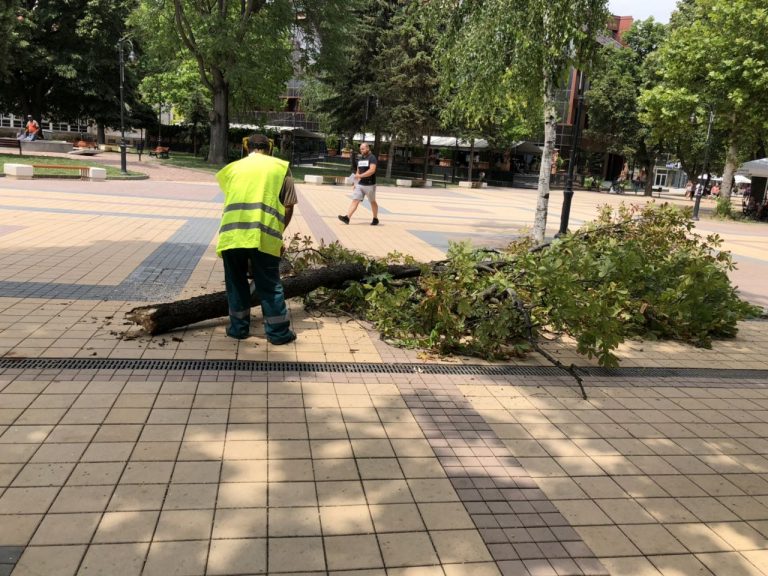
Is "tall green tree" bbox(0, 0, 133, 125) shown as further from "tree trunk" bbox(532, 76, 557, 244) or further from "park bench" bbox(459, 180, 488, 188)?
"tree trunk" bbox(532, 76, 557, 244)

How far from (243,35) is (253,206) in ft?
87.7

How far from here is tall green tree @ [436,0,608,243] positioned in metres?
8.79

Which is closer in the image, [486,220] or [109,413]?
[109,413]

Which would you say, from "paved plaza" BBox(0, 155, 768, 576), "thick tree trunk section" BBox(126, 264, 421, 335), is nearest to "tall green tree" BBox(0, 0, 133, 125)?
"paved plaza" BBox(0, 155, 768, 576)

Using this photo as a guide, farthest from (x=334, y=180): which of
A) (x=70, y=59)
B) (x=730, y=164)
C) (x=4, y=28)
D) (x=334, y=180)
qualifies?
(x=70, y=59)

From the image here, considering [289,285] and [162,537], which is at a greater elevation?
[289,285]

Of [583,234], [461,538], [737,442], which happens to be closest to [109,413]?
[461,538]

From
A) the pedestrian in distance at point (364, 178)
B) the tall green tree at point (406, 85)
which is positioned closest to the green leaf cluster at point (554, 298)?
the pedestrian in distance at point (364, 178)

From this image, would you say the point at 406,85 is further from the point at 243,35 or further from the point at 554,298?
the point at 554,298

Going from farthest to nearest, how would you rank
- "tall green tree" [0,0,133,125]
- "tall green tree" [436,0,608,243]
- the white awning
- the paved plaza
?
1. "tall green tree" [0,0,133,125]
2. the white awning
3. "tall green tree" [436,0,608,243]
4. the paved plaza

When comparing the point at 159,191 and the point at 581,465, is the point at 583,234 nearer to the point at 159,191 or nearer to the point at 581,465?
the point at 581,465

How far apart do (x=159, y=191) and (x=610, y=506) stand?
61.9ft

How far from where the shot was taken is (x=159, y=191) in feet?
64.5

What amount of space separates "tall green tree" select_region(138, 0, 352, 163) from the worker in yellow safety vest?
24.9 m
